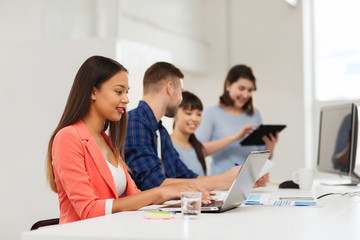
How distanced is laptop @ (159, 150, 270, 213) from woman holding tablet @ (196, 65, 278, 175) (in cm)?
177

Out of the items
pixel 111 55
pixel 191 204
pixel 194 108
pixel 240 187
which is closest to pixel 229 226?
pixel 191 204

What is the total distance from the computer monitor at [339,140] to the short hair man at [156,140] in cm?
95

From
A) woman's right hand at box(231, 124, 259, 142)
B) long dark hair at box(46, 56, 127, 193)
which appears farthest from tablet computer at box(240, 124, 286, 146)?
long dark hair at box(46, 56, 127, 193)

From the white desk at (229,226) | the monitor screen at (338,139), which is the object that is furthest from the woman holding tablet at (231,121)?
the white desk at (229,226)

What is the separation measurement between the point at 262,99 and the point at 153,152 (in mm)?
3945

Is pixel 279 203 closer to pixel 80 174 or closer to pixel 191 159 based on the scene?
pixel 80 174

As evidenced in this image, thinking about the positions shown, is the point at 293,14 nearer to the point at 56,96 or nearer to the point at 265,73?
the point at 265,73

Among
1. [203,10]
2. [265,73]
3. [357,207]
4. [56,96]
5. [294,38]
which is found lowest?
[357,207]

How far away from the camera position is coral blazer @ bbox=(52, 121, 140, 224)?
6.08 feet

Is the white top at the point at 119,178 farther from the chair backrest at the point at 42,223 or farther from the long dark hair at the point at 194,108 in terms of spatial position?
the long dark hair at the point at 194,108

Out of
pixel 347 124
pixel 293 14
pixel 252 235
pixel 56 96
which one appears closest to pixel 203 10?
pixel 293 14

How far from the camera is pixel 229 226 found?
4.91 ft

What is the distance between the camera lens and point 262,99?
6246mm

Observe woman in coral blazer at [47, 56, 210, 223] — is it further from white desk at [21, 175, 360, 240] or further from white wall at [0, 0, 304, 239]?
white wall at [0, 0, 304, 239]
